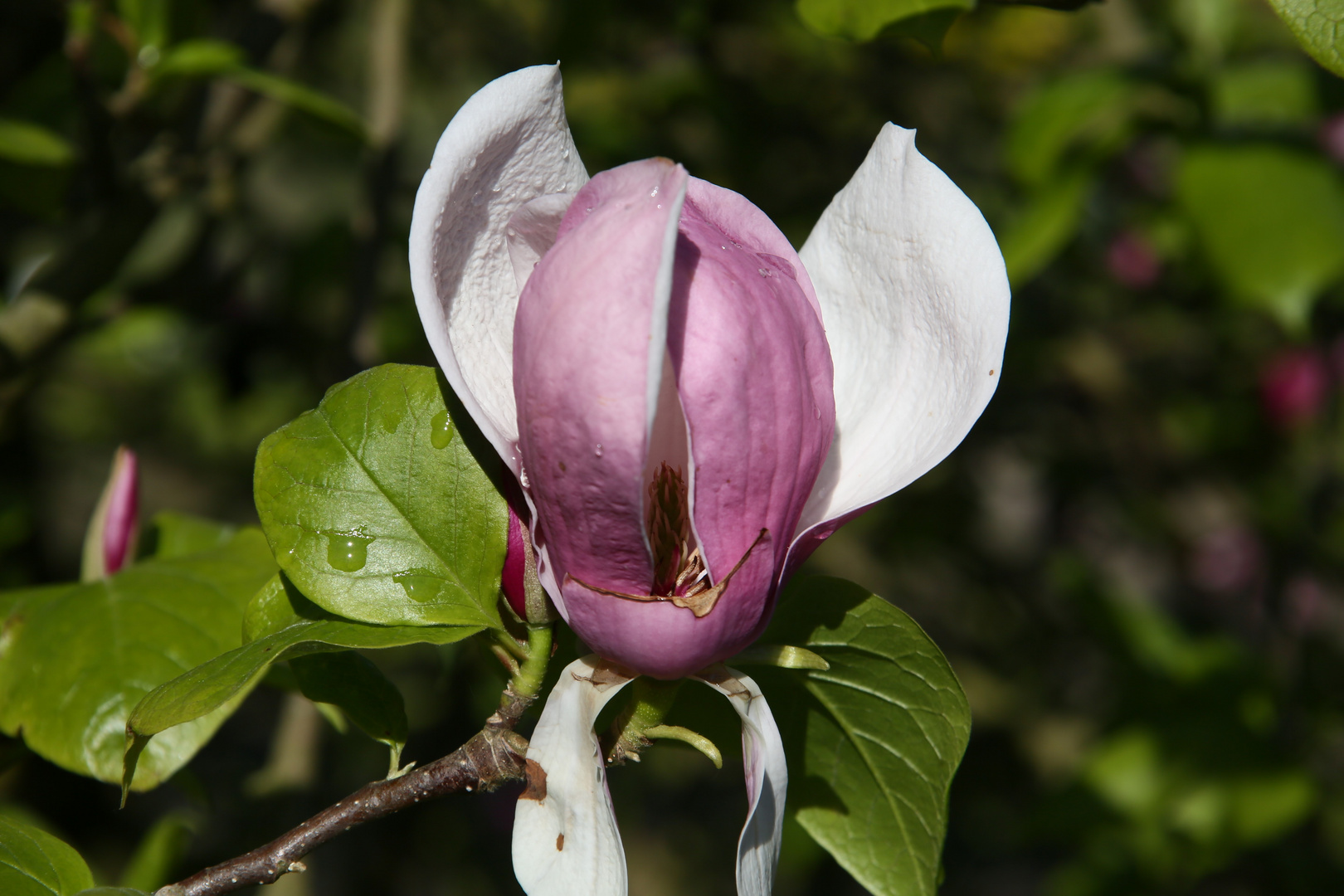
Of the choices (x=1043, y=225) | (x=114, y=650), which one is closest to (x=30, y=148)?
(x=114, y=650)

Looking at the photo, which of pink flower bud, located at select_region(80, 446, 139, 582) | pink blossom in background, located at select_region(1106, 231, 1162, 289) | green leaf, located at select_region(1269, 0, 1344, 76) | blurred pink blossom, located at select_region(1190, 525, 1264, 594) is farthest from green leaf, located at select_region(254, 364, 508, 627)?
blurred pink blossom, located at select_region(1190, 525, 1264, 594)

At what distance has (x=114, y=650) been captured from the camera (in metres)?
0.72

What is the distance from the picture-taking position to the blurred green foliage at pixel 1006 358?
126 centimetres

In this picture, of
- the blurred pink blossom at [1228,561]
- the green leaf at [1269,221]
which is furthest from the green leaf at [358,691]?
the blurred pink blossom at [1228,561]

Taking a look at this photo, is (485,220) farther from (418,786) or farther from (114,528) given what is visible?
(114,528)

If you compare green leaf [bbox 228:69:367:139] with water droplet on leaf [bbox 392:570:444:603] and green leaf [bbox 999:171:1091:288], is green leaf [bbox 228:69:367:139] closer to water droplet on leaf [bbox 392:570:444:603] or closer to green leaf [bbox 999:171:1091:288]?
water droplet on leaf [bbox 392:570:444:603]

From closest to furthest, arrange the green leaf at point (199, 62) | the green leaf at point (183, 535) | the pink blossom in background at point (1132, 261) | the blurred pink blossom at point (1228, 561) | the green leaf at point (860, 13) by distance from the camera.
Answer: the green leaf at point (860, 13)
the green leaf at point (183, 535)
the green leaf at point (199, 62)
the pink blossom in background at point (1132, 261)
the blurred pink blossom at point (1228, 561)

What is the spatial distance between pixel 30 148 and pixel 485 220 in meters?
0.66

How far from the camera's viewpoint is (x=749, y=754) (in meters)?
0.52

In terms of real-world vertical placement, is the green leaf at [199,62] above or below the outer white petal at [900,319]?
above

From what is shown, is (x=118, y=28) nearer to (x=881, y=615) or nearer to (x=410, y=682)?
(x=881, y=615)

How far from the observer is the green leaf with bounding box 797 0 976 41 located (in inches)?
26.0

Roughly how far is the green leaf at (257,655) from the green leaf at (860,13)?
436mm

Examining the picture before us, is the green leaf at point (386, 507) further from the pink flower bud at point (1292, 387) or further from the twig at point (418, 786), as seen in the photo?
the pink flower bud at point (1292, 387)
